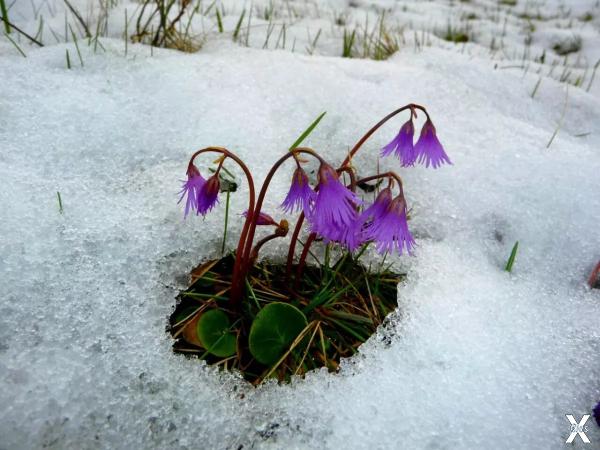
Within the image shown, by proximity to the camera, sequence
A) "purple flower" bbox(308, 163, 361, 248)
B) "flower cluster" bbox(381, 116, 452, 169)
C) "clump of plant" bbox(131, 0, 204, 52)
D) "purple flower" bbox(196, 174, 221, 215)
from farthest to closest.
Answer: "clump of plant" bbox(131, 0, 204, 52)
"flower cluster" bbox(381, 116, 452, 169)
"purple flower" bbox(196, 174, 221, 215)
"purple flower" bbox(308, 163, 361, 248)

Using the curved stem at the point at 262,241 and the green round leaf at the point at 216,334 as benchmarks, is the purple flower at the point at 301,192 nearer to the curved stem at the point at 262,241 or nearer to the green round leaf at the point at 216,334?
the curved stem at the point at 262,241

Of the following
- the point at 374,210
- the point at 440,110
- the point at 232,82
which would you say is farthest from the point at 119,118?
the point at 440,110

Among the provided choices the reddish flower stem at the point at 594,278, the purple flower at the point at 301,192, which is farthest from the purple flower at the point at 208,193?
the reddish flower stem at the point at 594,278

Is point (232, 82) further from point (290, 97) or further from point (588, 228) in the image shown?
point (588, 228)

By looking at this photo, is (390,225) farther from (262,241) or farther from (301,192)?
(262,241)

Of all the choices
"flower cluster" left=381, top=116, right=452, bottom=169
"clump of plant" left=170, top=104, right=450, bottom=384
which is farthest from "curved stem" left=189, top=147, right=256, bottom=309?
"flower cluster" left=381, top=116, right=452, bottom=169

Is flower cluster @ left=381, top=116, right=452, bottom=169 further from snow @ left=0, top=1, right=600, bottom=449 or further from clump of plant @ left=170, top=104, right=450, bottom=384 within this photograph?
snow @ left=0, top=1, right=600, bottom=449
